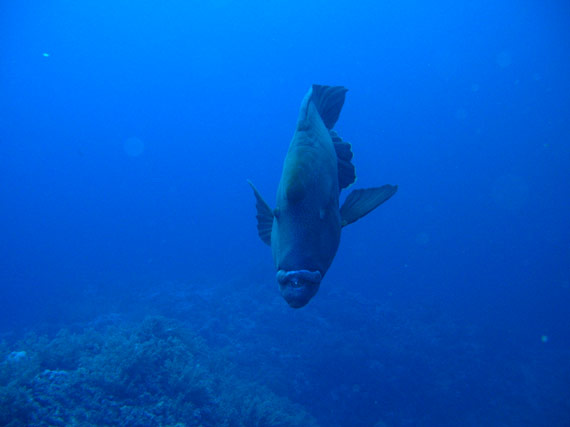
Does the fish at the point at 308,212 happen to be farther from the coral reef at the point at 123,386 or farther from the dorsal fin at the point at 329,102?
the coral reef at the point at 123,386

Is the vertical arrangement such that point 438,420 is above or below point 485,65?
below

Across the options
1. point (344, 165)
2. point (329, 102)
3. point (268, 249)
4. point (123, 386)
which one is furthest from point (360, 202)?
point (268, 249)

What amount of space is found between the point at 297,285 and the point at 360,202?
0.88 metres

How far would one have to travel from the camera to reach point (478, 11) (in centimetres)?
8794

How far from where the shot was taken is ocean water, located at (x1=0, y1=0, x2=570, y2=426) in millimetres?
9438

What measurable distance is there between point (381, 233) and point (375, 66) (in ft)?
253

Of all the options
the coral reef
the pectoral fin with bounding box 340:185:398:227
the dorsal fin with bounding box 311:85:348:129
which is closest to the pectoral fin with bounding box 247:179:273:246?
the pectoral fin with bounding box 340:185:398:227

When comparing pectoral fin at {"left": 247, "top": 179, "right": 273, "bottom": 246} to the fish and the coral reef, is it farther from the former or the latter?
the coral reef

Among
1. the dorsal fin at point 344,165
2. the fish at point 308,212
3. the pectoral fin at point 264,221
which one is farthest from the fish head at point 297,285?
the dorsal fin at point 344,165

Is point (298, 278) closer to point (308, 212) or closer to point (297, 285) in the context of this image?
point (297, 285)

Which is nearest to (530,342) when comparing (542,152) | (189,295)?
(189,295)

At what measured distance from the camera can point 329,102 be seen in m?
2.71

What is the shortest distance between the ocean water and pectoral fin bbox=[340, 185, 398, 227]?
670 centimetres

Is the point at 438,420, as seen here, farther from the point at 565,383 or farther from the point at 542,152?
the point at 542,152
